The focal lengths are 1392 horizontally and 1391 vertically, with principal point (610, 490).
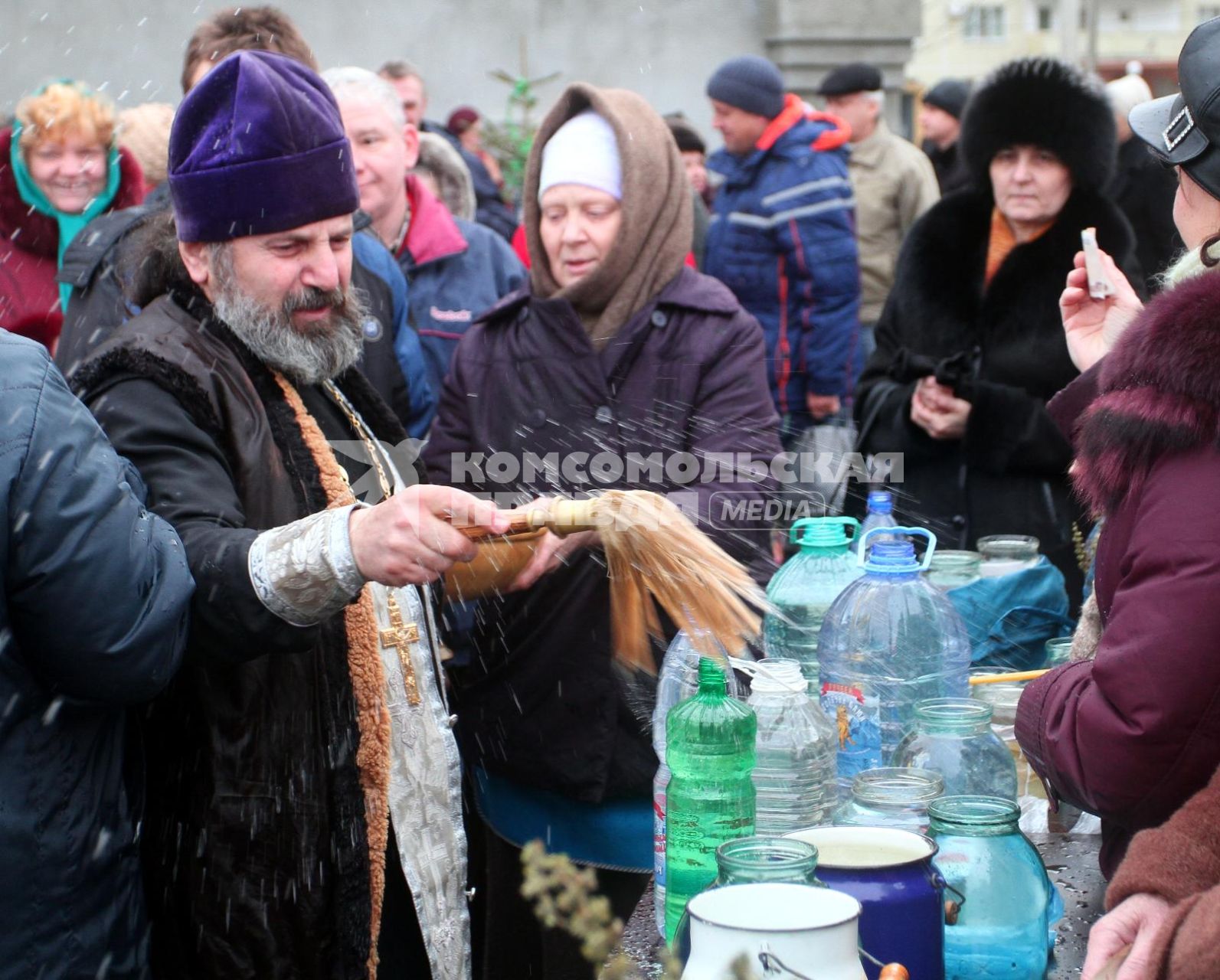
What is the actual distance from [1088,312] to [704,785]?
5.46ft

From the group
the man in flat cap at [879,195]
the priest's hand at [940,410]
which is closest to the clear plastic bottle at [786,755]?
the priest's hand at [940,410]

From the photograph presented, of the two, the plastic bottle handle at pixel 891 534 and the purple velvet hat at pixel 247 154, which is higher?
the purple velvet hat at pixel 247 154

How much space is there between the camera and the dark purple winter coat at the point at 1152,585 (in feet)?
5.49

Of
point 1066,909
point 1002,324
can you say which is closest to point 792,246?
point 1002,324

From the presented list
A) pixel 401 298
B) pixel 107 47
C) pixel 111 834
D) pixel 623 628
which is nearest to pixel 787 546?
pixel 401 298

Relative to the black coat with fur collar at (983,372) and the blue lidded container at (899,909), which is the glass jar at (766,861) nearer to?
the blue lidded container at (899,909)

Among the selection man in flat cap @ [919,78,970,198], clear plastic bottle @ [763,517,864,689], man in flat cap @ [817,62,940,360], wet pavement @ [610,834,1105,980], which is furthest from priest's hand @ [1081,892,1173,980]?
man in flat cap @ [919,78,970,198]

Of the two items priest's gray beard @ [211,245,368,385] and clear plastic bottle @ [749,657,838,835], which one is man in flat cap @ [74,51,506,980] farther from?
clear plastic bottle @ [749,657,838,835]

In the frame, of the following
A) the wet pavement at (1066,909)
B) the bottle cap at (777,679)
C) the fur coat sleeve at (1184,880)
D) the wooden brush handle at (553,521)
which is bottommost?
the wet pavement at (1066,909)

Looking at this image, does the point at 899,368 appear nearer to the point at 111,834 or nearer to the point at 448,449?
the point at 448,449

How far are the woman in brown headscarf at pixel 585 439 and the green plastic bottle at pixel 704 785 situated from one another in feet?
3.25

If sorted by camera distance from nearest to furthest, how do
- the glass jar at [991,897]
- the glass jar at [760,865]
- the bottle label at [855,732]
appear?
1. the glass jar at [760,865]
2. the glass jar at [991,897]
3. the bottle label at [855,732]

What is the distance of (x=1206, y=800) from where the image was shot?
1634 millimetres

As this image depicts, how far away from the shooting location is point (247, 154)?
265cm
